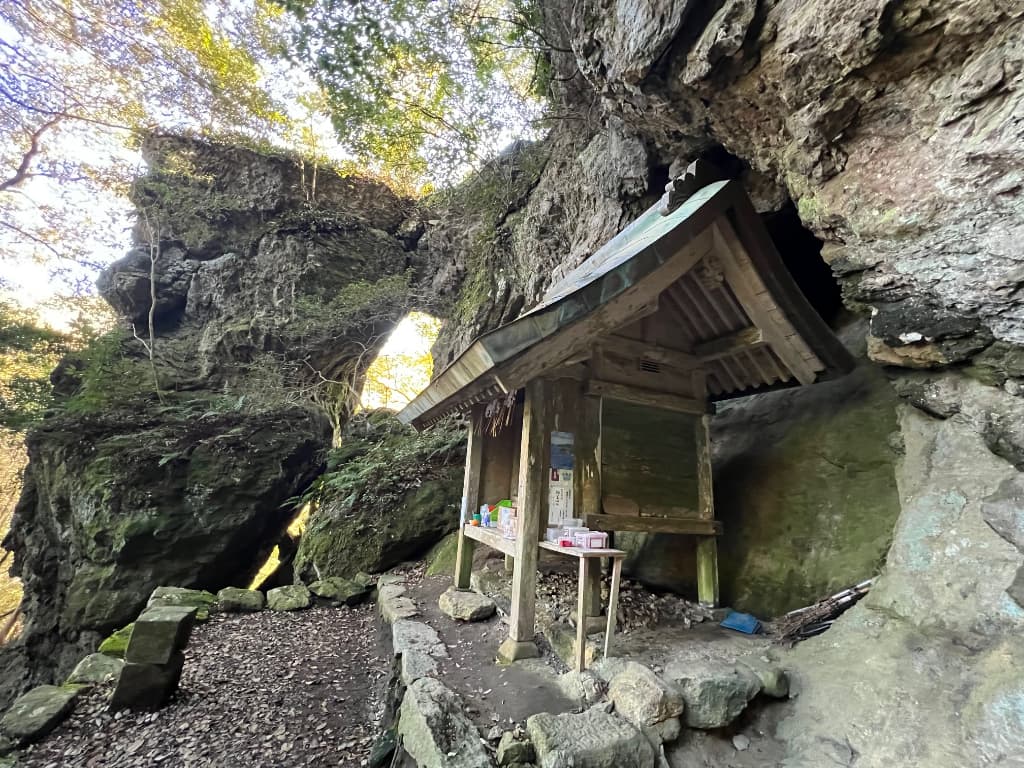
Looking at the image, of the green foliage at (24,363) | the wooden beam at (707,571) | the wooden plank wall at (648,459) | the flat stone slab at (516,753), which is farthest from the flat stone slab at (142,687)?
the green foliage at (24,363)

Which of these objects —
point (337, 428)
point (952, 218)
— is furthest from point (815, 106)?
point (337, 428)

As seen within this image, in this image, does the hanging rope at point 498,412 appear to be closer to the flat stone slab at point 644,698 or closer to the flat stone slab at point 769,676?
the flat stone slab at point 644,698

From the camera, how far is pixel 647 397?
13.9 ft

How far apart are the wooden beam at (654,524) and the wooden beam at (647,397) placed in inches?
42.9

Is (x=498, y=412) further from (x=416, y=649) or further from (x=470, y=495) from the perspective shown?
(x=416, y=649)

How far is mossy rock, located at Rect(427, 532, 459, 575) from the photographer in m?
7.04

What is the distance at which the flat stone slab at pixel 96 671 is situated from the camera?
4.06 metres

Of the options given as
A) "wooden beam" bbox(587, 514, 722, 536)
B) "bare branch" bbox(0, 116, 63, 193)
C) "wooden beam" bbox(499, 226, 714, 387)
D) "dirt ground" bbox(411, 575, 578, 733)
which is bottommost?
"dirt ground" bbox(411, 575, 578, 733)

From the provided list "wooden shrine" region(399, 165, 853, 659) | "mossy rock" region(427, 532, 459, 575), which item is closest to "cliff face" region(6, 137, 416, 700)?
"mossy rock" region(427, 532, 459, 575)

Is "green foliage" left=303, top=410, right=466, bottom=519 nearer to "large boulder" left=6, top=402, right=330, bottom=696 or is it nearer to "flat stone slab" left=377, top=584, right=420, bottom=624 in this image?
"large boulder" left=6, top=402, right=330, bottom=696

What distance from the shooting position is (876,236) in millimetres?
3359

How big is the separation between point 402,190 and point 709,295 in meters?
14.3

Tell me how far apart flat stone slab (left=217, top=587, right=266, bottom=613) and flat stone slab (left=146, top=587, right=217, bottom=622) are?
13cm

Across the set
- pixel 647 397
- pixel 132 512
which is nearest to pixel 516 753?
pixel 647 397
